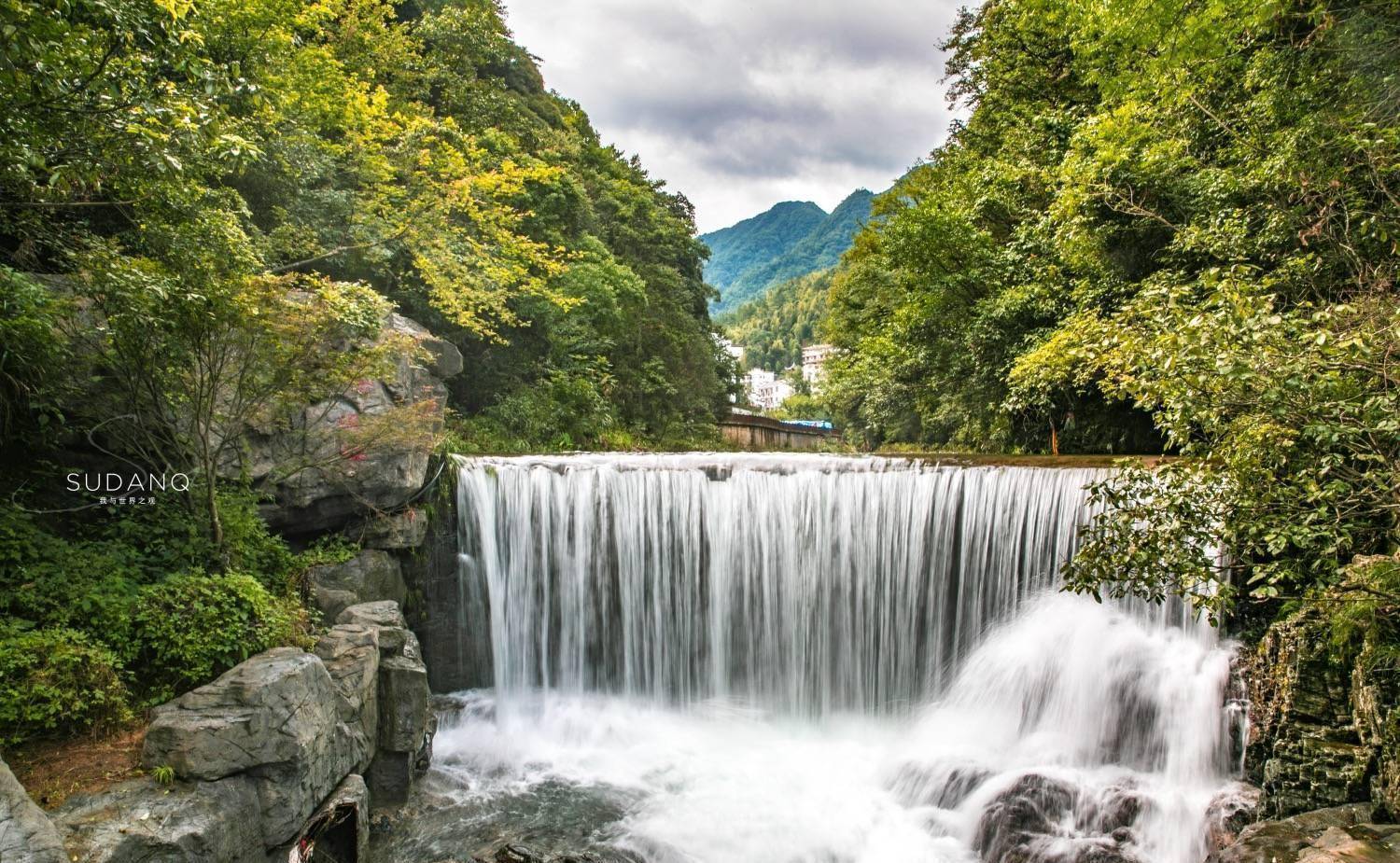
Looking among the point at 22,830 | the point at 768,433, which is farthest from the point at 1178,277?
the point at 768,433

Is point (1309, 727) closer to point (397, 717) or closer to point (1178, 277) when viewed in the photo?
point (1178, 277)

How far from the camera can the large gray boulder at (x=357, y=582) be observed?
27.2 ft

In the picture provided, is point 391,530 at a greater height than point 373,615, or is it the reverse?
point 391,530

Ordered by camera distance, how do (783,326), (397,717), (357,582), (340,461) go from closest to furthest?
1. (397,717)
2. (340,461)
3. (357,582)
4. (783,326)

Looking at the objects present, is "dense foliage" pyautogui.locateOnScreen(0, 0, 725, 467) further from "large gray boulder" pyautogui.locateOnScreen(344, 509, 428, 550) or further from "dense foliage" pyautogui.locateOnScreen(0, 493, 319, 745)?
"large gray boulder" pyautogui.locateOnScreen(344, 509, 428, 550)

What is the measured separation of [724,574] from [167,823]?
706cm

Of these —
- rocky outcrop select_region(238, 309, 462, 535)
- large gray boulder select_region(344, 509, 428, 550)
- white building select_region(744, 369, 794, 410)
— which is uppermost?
white building select_region(744, 369, 794, 410)

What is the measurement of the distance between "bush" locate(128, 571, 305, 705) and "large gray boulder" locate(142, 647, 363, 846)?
0.35 metres

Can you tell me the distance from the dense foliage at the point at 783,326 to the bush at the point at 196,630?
375 ft

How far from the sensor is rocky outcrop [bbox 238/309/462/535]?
844 centimetres

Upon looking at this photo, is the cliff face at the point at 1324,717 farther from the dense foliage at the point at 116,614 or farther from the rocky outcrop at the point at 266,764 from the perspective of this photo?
the dense foliage at the point at 116,614

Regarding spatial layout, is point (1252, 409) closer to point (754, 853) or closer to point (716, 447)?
point (754, 853)

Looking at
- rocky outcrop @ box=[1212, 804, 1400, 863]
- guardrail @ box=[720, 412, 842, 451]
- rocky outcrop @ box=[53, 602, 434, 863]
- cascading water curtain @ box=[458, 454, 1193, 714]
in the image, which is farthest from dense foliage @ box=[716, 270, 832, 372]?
rocky outcrop @ box=[1212, 804, 1400, 863]

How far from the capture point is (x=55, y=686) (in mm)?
5223
